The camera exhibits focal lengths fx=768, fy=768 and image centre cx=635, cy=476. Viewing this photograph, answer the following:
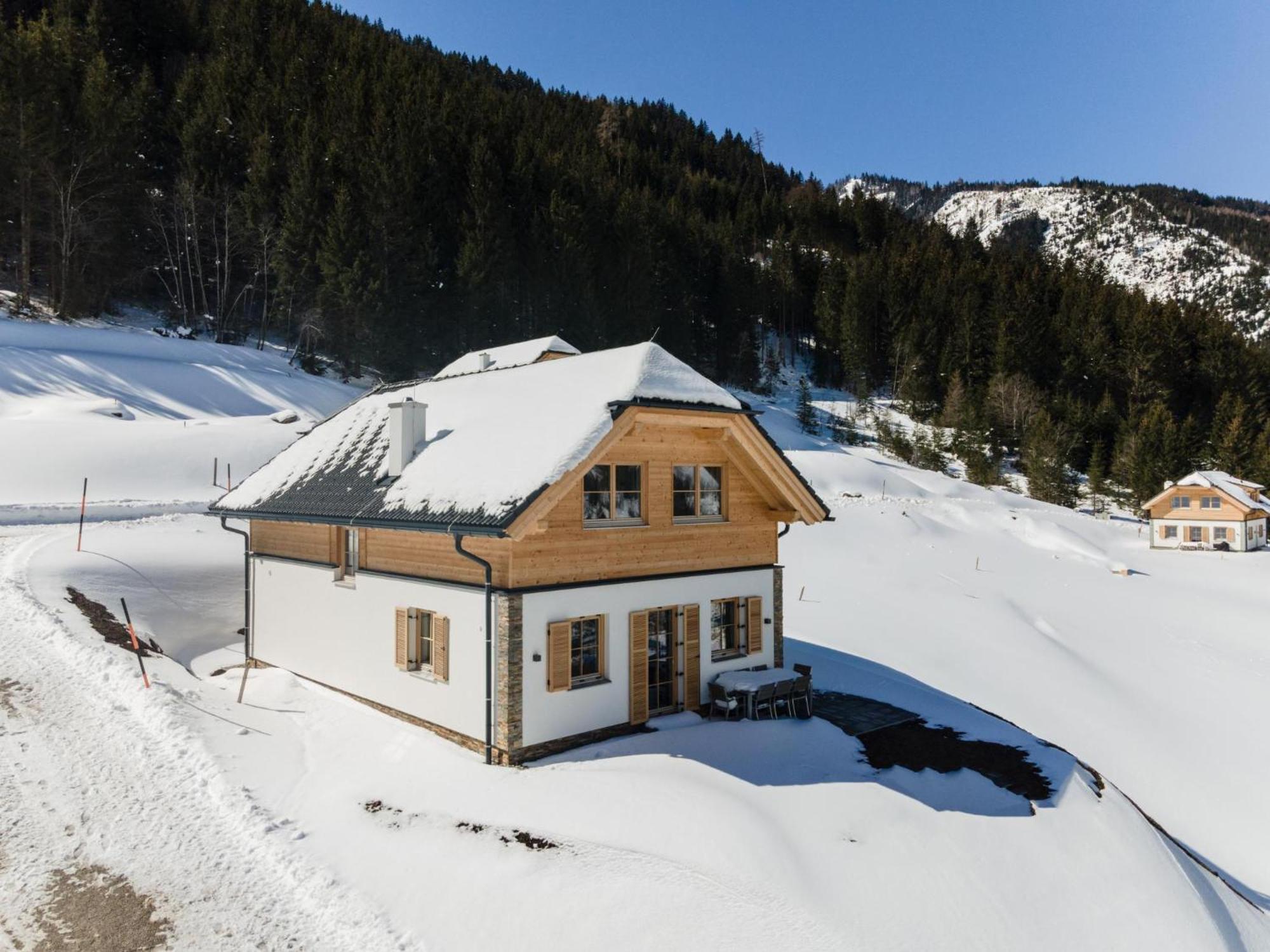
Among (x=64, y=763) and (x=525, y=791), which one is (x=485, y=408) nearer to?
(x=525, y=791)

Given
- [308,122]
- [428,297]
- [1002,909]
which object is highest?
[308,122]

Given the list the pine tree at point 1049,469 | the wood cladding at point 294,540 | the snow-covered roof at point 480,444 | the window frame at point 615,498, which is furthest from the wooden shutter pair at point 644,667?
the pine tree at point 1049,469

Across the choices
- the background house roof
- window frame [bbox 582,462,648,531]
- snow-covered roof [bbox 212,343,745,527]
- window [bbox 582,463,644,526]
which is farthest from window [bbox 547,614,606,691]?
the background house roof

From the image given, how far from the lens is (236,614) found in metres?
18.0

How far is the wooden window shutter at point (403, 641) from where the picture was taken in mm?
12055

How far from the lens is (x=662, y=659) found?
12.4 m

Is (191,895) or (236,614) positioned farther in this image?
(236,614)

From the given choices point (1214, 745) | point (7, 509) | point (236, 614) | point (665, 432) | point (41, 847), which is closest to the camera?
point (41, 847)

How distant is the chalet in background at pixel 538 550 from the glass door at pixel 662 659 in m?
0.03

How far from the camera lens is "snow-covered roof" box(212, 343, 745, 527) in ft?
34.7

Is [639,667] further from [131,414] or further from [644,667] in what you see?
[131,414]

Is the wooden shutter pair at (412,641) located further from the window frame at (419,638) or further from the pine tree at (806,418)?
the pine tree at (806,418)

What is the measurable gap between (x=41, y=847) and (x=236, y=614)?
10712mm

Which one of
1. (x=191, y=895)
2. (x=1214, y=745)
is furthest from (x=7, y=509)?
(x=1214, y=745)
